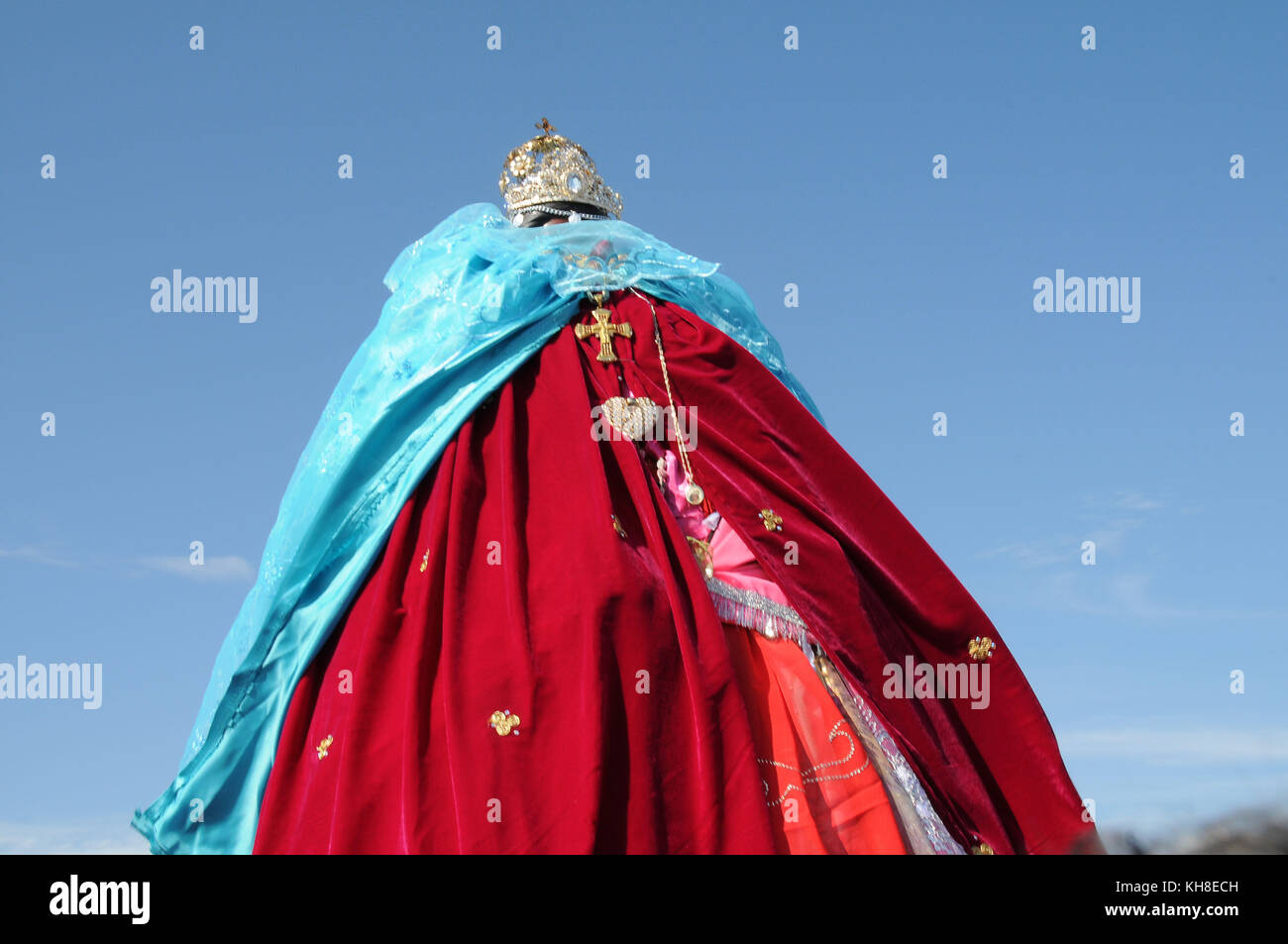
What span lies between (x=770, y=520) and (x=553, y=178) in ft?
7.93

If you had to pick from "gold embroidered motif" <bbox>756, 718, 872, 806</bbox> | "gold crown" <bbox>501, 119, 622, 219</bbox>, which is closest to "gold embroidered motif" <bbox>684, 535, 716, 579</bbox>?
"gold embroidered motif" <bbox>756, 718, 872, 806</bbox>

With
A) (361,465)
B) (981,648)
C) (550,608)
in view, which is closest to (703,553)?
(550,608)

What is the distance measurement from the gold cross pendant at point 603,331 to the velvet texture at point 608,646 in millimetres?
46

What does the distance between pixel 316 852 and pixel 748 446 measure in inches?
101

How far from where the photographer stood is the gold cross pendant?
610 centimetres

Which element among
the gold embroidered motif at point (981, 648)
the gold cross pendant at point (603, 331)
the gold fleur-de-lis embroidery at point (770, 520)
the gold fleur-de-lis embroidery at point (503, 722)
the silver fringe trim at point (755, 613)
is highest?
the gold cross pendant at point (603, 331)

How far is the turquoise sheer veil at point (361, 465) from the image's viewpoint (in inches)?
227

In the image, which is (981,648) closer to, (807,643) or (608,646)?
(807,643)

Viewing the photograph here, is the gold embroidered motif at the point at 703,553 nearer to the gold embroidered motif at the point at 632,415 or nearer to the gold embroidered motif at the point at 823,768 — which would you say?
the gold embroidered motif at the point at 632,415

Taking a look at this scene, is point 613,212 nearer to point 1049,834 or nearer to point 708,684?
point 708,684

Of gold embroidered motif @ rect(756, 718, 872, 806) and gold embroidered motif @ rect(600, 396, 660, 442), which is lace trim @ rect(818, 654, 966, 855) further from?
Result: gold embroidered motif @ rect(600, 396, 660, 442)

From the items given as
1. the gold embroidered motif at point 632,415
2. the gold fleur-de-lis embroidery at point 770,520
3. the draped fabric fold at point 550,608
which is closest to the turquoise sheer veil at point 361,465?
the draped fabric fold at point 550,608

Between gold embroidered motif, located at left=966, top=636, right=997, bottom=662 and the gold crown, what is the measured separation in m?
2.95
